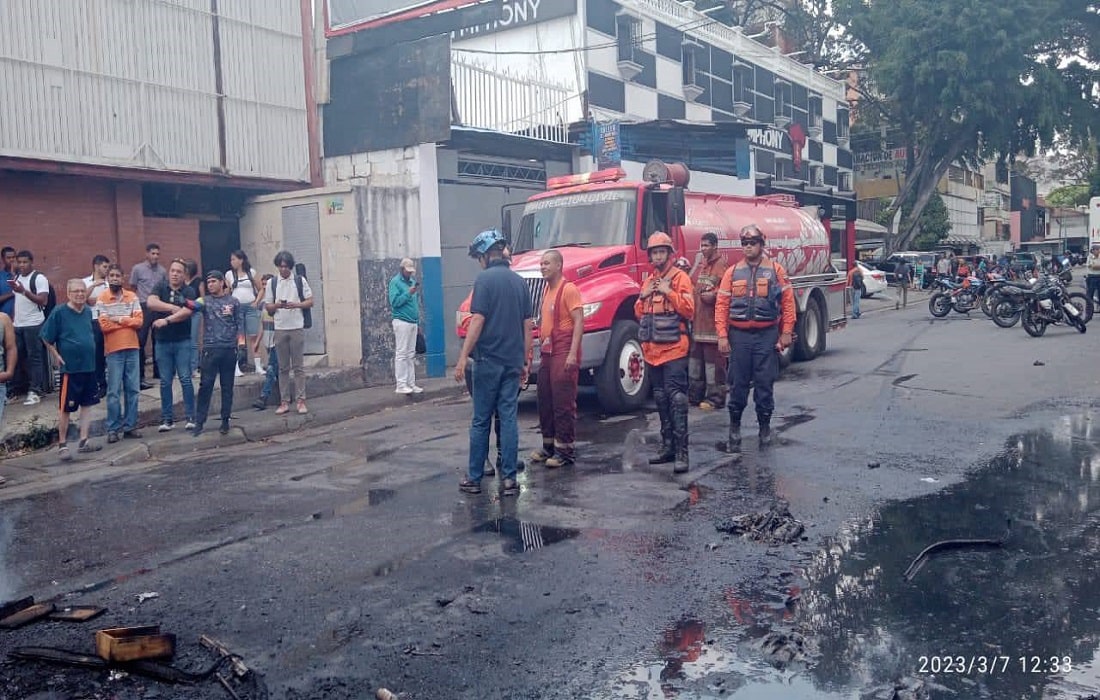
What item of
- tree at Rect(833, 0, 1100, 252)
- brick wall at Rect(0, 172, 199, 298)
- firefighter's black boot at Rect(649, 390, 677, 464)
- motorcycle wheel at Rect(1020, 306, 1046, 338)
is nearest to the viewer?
firefighter's black boot at Rect(649, 390, 677, 464)

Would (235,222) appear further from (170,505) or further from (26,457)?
(170,505)

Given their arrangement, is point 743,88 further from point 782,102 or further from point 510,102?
point 510,102

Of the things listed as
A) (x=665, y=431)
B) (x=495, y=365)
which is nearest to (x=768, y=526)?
(x=665, y=431)

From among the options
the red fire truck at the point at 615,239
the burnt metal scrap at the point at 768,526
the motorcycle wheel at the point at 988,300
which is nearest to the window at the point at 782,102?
the motorcycle wheel at the point at 988,300

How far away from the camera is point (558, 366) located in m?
8.02

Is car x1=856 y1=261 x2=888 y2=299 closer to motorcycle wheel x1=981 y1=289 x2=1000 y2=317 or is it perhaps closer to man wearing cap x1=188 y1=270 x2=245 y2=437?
motorcycle wheel x1=981 y1=289 x2=1000 y2=317

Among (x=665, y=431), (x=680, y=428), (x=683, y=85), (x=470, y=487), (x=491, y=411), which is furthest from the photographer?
(x=683, y=85)

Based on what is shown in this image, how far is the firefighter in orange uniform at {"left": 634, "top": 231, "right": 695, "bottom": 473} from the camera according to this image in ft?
25.8

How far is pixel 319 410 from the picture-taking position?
1216 centimetres

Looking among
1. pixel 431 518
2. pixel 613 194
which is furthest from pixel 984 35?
pixel 431 518

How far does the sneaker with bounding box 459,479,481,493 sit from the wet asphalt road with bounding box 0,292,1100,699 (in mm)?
144

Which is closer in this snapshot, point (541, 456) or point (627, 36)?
point (541, 456)

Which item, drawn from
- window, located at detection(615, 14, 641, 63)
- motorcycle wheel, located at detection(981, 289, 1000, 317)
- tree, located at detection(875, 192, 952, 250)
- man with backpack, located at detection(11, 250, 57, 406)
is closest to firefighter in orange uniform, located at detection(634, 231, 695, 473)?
man with backpack, located at detection(11, 250, 57, 406)

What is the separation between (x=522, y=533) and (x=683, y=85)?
21172mm
